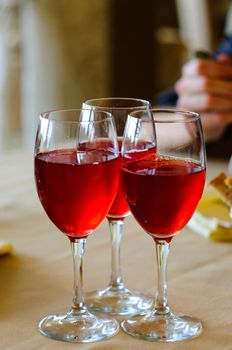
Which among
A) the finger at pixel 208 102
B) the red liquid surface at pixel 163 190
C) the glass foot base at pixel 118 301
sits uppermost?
the finger at pixel 208 102

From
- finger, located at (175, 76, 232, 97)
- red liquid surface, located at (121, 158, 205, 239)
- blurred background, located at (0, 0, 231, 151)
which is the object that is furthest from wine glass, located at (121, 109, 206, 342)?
blurred background, located at (0, 0, 231, 151)

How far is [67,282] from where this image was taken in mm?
881

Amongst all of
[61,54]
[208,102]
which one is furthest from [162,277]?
[61,54]

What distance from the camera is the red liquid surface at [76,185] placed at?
74cm

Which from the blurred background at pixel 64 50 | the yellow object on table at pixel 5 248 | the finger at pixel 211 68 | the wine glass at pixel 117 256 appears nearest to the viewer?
the wine glass at pixel 117 256

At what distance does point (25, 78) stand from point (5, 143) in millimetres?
376

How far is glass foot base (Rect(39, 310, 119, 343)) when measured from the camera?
28.9 inches

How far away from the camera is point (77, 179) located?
0.74 metres

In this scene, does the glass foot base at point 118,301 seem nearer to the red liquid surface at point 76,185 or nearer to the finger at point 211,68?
the red liquid surface at point 76,185

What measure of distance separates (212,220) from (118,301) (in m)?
0.27

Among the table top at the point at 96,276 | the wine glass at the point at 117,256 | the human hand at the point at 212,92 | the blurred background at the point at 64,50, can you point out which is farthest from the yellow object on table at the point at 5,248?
the blurred background at the point at 64,50

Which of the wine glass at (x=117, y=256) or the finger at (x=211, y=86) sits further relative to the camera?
the finger at (x=211, y=86)

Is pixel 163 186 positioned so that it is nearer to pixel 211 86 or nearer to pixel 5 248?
pixel 5 248

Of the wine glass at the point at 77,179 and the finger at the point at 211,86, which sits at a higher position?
the finger at the point at 211,86
